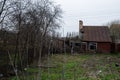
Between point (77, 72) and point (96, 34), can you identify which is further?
point (96, 34)

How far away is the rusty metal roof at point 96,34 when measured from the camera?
29.3 meters

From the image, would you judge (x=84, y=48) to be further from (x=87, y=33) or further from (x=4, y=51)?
(x=4, y=51)

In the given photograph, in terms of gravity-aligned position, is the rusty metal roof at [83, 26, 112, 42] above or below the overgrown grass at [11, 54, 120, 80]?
above

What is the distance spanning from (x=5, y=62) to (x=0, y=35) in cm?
146

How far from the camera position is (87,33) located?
3062 centimetres

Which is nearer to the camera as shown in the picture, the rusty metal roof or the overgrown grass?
the overgrown grass

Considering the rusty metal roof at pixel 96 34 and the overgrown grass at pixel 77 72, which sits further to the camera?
the rusty metal roof at pixel 96 34

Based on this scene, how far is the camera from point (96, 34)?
3055 cm

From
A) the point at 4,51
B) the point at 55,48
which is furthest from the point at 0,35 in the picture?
the point at 55,48

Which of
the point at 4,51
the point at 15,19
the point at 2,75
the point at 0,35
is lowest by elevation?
the point at 2,75

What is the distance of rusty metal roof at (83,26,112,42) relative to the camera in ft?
96.0

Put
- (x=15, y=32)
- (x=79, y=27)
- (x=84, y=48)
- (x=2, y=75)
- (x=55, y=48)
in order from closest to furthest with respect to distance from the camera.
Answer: (x=2, y=75)
(x=15, y=32)
(x=55, y=48)
(x=84, y=48)
(x=79, y=27)

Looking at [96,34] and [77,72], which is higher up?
[96,34]

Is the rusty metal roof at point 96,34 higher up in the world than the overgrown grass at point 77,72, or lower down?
higher up
